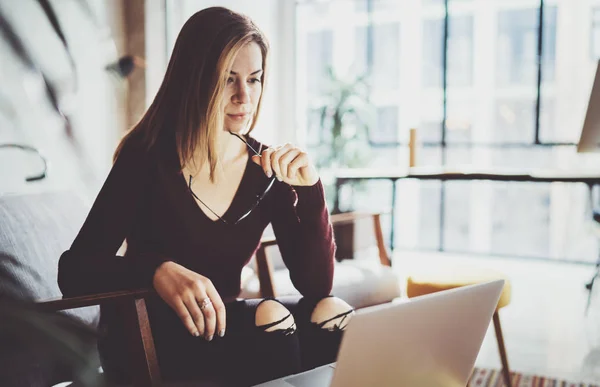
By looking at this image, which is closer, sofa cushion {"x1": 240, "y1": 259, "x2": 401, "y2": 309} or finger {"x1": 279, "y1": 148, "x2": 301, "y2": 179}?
finger {"x1": 279, "y1": 148, "x2": 301, "y2": 179}

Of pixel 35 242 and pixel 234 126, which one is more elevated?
pixel 234 126

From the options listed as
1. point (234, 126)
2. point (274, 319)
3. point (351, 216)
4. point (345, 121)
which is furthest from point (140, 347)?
point (345, 121)

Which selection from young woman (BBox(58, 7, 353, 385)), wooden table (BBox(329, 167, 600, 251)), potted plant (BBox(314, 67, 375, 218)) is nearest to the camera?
young woman (BBox(58, 7, 353, 385))

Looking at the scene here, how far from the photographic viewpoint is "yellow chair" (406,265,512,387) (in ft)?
6.88

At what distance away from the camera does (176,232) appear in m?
1.27

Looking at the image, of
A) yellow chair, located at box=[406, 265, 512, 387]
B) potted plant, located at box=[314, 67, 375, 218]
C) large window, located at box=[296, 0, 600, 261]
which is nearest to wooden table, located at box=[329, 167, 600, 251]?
yellow chair, located at box=[406, 265, 512, 387]

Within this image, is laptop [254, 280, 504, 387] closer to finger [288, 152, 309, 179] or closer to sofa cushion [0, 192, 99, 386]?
finger [288, 152, 309, 179]

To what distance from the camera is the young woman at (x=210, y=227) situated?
3.68ft

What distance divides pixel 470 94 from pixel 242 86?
10798mm

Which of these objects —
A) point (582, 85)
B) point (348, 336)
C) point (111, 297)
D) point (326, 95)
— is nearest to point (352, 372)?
point (348, 336)

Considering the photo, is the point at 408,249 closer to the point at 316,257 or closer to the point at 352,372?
the point at 316,257

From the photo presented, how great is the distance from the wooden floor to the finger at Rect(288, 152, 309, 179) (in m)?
1.29

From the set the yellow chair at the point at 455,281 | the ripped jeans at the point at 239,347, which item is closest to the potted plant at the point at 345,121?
the yellow chair at the point at 455,281

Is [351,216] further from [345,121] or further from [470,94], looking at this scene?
[470,94]
